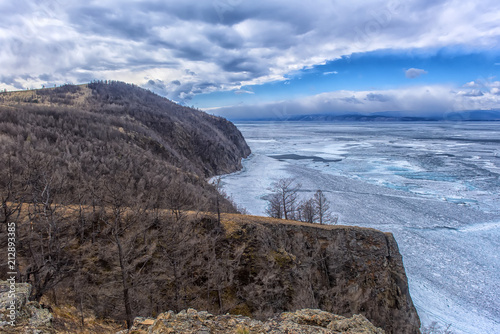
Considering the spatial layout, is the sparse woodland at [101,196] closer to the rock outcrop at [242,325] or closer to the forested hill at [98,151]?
the forested hill at [98,151]

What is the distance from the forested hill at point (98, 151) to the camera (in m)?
23.1

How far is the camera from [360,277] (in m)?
18.8

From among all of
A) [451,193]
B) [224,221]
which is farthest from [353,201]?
[224,221]

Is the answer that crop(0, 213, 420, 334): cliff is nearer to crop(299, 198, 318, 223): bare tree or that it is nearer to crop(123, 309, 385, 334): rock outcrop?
crop(123, 309, 385, 334): rock outcrop

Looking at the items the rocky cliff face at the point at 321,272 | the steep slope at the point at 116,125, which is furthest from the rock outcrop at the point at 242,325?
the steep slope at the point at 116,125

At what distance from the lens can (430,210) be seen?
32688mm

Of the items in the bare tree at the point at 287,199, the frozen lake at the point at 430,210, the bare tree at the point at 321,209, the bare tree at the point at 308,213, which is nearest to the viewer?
the frozen lake at the point at 430,210

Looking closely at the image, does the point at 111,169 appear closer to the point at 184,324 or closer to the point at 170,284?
the point at 170,284

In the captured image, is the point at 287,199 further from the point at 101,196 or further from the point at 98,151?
the point at 98,151

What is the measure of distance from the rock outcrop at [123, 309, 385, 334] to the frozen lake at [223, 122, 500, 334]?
1535cm

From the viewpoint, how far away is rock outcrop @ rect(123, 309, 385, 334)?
606 cm

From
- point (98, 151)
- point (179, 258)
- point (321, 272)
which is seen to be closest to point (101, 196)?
point (179, 258)

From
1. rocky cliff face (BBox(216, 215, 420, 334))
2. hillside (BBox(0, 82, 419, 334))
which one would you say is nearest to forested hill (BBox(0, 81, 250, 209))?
hillside (BBox(0, 82, 419, 334))

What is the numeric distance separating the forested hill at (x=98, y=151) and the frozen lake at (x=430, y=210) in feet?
36.0
